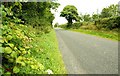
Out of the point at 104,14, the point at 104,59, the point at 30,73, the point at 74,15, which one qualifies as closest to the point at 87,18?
the point at 74,15

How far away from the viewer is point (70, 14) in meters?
66.8

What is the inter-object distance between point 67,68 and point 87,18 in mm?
65724

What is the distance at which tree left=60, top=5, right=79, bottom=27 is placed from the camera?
6681cm

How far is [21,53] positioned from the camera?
369 cm

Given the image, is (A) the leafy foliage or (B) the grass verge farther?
(B) the grass verge

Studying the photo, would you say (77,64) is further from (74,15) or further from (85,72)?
(74,15)

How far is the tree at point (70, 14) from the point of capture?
66.8m

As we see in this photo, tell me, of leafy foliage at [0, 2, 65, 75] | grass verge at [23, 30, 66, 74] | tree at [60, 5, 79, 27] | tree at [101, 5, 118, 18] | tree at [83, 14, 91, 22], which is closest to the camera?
leafy foliage at [0, 2, 65, 75]

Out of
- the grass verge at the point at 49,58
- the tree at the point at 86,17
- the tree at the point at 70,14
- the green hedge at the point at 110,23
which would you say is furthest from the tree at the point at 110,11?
the grass verge at the point at 49,58

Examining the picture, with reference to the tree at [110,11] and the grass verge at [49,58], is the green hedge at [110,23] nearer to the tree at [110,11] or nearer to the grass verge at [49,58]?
the tree at [110,11]

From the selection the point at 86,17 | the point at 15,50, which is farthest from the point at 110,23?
the point at 86,17

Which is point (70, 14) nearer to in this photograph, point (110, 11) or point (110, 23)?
point (110, 11)

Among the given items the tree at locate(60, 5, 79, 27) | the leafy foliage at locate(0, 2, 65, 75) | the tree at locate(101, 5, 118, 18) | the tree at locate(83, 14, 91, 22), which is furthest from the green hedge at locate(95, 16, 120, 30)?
the tree at locate(83, 14, 91, 22)

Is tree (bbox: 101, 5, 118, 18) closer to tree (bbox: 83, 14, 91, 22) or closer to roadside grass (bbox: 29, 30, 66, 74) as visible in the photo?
tree (bbox: 83, 14, 91, 22)
